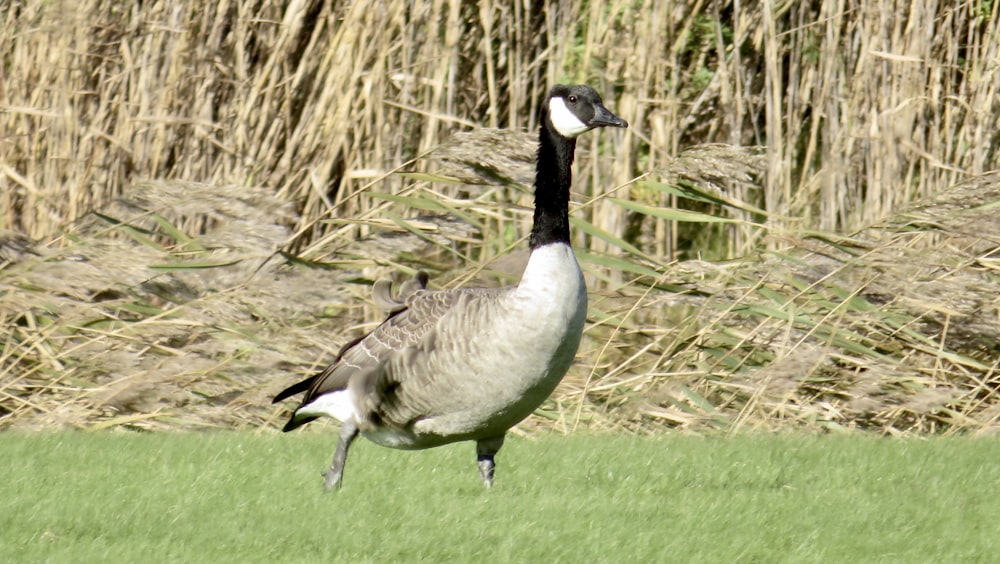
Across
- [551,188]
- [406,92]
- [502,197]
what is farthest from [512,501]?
[406,92]

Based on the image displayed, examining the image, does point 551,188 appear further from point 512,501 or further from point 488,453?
point 512,501

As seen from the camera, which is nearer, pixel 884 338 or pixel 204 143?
pixel 884 338

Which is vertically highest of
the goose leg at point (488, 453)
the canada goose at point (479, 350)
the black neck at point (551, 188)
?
the black neck at point (551, 188)

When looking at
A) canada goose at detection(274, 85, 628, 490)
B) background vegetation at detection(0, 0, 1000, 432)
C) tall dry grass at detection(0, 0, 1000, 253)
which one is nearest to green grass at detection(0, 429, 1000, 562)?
canada goose at detection(274, 85, 628, 490)

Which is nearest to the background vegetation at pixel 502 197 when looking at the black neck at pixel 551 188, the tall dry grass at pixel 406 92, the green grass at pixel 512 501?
the tall dry grass at pixel 406 92

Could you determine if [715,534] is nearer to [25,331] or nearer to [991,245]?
[991,245]

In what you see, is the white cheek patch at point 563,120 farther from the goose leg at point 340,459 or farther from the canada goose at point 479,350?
the goose leg at point 340,459

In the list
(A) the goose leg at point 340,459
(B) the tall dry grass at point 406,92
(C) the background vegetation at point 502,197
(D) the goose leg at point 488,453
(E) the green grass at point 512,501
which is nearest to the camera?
(E) the green grass at point 512,501

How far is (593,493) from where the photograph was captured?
4.63 metres

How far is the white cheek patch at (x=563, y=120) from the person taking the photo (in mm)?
5004

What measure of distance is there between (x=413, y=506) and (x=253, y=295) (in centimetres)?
221

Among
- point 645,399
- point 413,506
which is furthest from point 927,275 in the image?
point 413,506

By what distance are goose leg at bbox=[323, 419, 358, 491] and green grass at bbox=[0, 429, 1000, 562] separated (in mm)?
64

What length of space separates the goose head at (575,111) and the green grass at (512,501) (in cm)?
124
